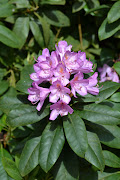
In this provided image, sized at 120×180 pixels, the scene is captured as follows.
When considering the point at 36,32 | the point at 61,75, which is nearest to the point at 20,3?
the point at 36,32

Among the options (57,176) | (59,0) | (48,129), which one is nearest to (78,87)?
(48,129)

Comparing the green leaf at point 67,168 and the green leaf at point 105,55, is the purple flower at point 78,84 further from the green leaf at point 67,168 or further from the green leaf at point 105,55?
the green leaf at point 105,55

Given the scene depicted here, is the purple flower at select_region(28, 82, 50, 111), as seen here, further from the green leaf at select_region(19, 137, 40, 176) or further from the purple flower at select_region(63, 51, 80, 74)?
the green leaf at select_region(19, 137, 40, 176)

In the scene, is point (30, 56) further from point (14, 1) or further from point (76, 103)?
point (76, 103)

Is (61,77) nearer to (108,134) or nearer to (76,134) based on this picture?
(76,134)

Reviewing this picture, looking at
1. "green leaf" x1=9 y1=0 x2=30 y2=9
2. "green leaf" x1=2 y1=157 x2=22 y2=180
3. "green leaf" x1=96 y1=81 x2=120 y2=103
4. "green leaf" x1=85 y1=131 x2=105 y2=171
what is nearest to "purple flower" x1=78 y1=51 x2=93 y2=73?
"green leaf" x1=96 y1=81 x2=120 y2=103

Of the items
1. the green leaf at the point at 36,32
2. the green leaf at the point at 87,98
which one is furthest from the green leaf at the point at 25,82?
the green leaf at the point at 36,32
